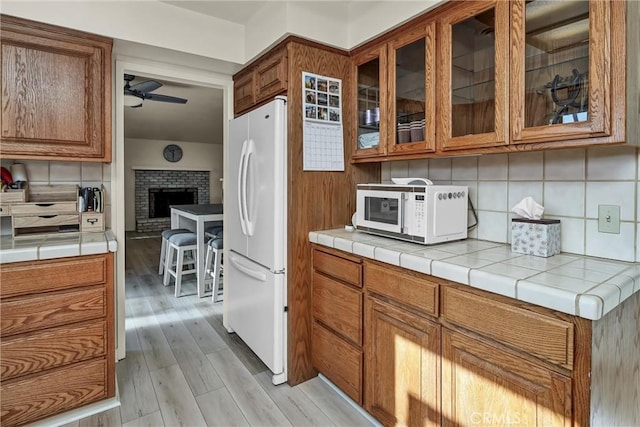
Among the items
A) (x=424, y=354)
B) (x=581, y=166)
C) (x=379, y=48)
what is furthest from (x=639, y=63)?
(x=424, y=354)

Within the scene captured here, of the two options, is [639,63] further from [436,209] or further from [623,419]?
[623,419]

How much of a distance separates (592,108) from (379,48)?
1.18m

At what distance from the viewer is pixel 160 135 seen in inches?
297

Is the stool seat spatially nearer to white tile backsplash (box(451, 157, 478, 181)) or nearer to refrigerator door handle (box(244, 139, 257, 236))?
refrigerator door handle (box(244, 139, 257, 236))

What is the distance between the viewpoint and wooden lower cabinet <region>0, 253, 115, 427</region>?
5.23ft

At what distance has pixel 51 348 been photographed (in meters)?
1.68

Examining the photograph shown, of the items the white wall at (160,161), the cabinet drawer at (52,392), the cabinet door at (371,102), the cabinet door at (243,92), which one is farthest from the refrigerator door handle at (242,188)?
the white wall at (160,161)

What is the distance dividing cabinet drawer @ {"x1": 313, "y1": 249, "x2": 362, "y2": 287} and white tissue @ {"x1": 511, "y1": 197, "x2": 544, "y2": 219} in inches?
31.3


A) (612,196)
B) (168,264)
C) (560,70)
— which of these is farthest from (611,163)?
(168,264)

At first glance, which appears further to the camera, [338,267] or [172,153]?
[172,153]

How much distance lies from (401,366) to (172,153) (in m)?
8.11

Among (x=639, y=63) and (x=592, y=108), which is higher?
(x=639, y=63)

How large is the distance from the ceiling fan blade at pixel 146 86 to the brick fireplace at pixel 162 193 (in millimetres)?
5064

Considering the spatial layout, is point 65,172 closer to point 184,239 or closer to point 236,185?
point 236,185
